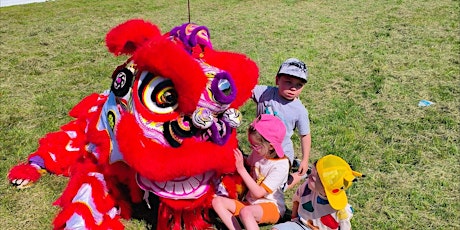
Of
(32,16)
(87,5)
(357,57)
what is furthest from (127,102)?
(87,5)

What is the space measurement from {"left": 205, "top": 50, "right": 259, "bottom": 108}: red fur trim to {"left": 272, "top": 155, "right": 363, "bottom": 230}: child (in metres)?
0.53

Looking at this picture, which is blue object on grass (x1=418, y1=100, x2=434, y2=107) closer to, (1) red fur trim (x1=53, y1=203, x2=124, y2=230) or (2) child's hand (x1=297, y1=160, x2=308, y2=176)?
(2) child's hand (x1=297, y1=160, x2=308, y2=176)

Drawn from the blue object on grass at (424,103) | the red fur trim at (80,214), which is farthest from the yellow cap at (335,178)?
the blue object on grass at (424,103)

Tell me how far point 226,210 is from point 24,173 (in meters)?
1.55

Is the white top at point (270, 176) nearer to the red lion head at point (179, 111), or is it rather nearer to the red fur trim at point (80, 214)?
the red lion head at point (179, 111)

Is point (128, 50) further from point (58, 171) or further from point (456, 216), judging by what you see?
point (456, 216)

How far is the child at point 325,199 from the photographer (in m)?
2.11

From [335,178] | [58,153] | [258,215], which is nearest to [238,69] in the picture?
[335,178]

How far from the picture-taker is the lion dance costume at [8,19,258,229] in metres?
2.01

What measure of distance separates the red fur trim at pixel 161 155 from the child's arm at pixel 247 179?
224mm

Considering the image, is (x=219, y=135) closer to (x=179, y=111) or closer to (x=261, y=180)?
(x=179, y=111)

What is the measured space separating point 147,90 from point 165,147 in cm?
29

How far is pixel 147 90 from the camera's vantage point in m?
2.08

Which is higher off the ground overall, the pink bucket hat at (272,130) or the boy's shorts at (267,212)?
the pink bucket hat at (272,130)
